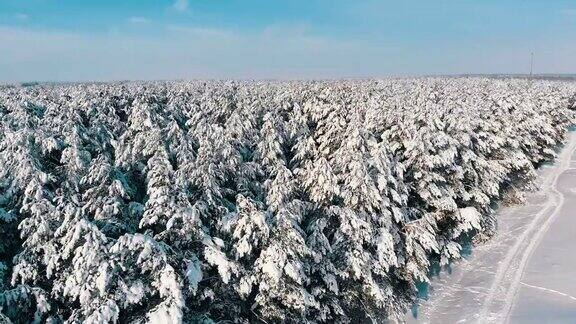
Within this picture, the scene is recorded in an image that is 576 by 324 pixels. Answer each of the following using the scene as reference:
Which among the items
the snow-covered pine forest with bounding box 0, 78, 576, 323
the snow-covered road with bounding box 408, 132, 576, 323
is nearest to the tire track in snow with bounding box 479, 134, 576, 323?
the snow-covered road with bounding box 408, 132, 576, 323

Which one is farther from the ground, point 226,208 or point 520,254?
point 226,208

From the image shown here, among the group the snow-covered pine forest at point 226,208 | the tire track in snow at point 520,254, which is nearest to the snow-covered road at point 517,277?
the tire track in snow at point 520,254

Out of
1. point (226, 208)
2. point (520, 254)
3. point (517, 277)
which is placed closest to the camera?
point (226, 208)

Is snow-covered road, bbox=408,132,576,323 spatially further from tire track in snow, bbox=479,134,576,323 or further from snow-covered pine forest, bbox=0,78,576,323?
snow-covered pine forest, bbox=0,78,576,323

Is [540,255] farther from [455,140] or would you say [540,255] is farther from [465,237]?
[455,140]

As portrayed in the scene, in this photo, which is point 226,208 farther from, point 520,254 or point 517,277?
point 520,254

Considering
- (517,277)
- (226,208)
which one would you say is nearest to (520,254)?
(517,277)
